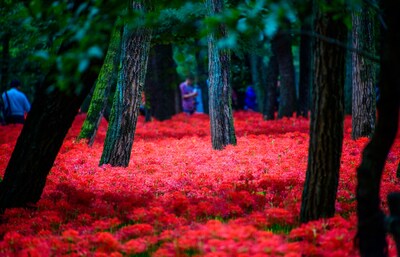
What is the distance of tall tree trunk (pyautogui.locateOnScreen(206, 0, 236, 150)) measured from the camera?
1338 cm

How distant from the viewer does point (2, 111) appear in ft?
69.1

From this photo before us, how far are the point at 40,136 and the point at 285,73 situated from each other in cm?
1640

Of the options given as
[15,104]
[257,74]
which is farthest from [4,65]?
[257,74]

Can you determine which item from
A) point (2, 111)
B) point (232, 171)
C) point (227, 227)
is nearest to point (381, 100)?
point (227, 227)

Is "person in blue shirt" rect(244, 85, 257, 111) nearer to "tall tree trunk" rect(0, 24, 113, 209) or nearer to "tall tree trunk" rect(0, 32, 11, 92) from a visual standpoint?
"tall tree trunk" rect(0, 32, 11, 92)

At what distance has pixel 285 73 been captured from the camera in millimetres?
22141

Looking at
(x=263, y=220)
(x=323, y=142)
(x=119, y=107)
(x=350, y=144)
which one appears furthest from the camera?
(x=350, y=144)

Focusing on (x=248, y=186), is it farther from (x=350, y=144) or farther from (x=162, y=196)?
(x=350, y=144)

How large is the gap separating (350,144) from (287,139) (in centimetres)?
244

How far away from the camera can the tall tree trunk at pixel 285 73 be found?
A: 21688 millimetres

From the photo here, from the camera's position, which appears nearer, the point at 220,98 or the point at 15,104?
the point at 220,98

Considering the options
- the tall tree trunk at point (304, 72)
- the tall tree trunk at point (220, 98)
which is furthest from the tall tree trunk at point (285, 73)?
the tall tree trunk at point (220, 98)

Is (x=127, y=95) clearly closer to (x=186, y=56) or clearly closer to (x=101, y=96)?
(x=186, y=56)

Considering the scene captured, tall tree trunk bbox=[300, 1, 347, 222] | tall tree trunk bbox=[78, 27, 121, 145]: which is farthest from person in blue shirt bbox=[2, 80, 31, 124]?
tall tree trunk bbox=[300, 1, 347, 222]
